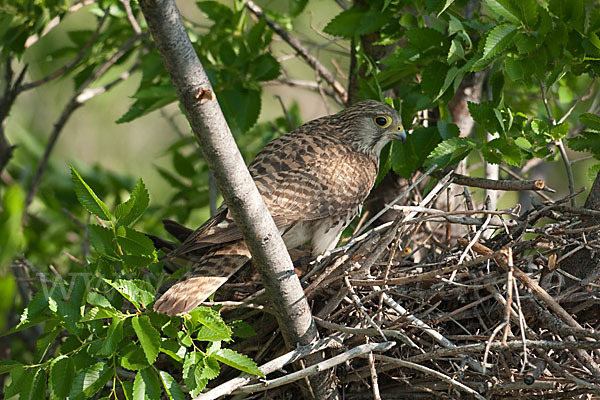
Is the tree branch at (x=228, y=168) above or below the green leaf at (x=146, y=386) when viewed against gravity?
above

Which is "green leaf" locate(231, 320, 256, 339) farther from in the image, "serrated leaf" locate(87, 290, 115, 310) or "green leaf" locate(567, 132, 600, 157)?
"green leaf" locate(567, 132, 600, 157)

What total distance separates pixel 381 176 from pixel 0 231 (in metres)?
2.89

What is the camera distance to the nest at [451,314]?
2512 mm

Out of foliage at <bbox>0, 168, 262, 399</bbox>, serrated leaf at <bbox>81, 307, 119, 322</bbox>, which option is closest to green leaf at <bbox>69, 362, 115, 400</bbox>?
foliage at <bbox>0, 168, 262, 399</bbox>

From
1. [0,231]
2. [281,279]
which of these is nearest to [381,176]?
[281,279]

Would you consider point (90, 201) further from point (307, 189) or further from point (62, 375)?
point (307, 189)

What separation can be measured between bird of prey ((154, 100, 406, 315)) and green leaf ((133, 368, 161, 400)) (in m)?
0.25

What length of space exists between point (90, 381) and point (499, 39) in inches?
78.5

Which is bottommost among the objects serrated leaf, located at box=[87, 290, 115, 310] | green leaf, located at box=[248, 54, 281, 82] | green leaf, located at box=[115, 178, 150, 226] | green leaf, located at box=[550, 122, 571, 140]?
green leaf, located at box=[550, 122, 571, 140]

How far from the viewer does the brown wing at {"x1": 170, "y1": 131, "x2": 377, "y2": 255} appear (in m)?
3.07

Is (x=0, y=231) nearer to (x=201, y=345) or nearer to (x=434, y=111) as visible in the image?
(x=201, y=345)

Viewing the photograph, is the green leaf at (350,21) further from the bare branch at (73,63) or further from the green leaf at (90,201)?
the green leaf at (90,201)

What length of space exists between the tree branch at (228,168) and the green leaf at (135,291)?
0.40m

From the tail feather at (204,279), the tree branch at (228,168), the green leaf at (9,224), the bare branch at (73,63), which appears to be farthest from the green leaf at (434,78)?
the green leaf at (9,224)
